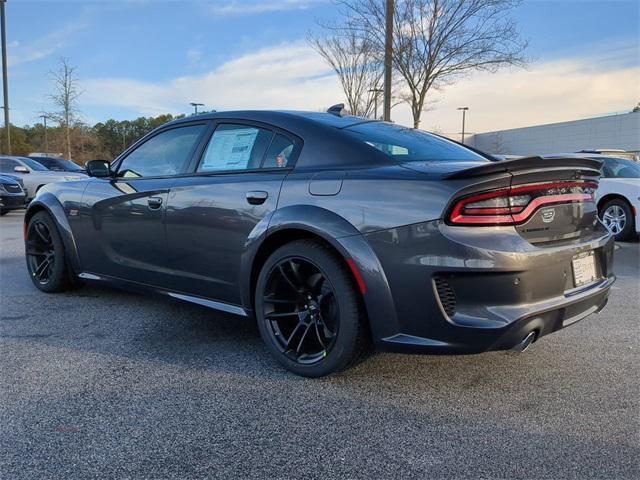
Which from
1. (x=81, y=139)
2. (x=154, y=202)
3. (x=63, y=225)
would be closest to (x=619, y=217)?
(x=154, y=202)

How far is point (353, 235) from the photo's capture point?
2596 mm

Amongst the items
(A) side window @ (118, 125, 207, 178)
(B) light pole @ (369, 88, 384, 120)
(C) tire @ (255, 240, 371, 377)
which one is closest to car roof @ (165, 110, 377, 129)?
(A) side window @ (118, 125, 207, 178)

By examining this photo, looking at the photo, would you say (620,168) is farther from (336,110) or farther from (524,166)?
(524,166)

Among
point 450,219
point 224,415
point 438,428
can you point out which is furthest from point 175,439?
point 450,219

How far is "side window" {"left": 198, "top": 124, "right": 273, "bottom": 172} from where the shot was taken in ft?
10.6

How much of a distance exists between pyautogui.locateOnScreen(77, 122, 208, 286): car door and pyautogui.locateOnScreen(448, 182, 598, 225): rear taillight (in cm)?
203

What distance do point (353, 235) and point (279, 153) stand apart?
0.83m

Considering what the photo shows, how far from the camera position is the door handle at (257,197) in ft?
9.86

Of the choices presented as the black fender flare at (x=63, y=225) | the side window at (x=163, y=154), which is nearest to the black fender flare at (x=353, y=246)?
the side window at (x=163, y=154)

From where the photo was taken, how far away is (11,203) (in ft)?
39.8

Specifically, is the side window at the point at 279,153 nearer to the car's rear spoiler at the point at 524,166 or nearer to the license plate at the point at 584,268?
the car's rear spoiler at the point at 524,166

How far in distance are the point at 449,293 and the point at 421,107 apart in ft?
47.0

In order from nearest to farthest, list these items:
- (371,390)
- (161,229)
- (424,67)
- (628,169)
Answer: (371,390), (161,229), (628,169), (424,67)

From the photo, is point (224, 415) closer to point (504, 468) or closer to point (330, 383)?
point (330, 383)
